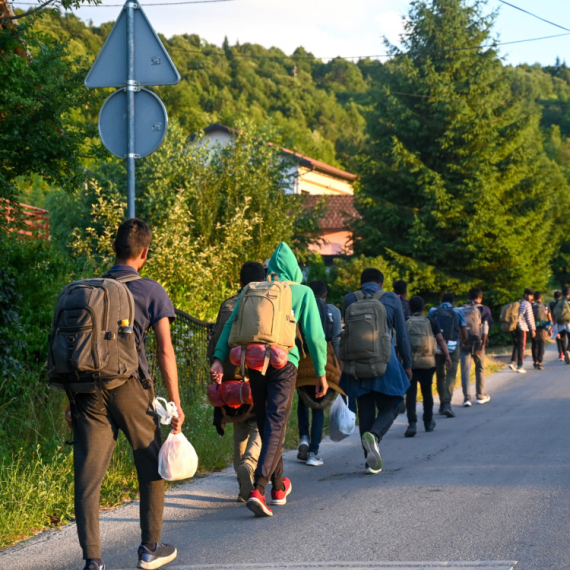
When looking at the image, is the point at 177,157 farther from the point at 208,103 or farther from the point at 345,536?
the point at 208,103

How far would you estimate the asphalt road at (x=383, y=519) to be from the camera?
184 inches

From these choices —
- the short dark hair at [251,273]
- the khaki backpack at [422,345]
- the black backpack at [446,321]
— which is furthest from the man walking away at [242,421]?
the black backpack at [446,321]

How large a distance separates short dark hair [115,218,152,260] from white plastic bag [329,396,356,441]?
368 centimetres

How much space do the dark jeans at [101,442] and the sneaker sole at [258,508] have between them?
55.5 inches

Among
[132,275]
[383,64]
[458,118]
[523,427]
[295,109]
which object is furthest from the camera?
[295,109]

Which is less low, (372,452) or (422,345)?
(422,345)

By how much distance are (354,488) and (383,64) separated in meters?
27.1

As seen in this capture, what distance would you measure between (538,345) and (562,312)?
1.48 m

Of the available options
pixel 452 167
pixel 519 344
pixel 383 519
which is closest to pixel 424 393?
pixel 383 519

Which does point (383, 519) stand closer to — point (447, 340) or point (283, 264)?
point (283, 264)

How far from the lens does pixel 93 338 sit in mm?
3994

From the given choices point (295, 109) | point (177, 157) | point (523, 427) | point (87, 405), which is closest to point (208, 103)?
point (295, 109)

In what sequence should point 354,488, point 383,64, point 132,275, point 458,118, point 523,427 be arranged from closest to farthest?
point 132,275, point 354,488, point 523,427, point 458,118, point 383,64

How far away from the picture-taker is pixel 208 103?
3329 inches
